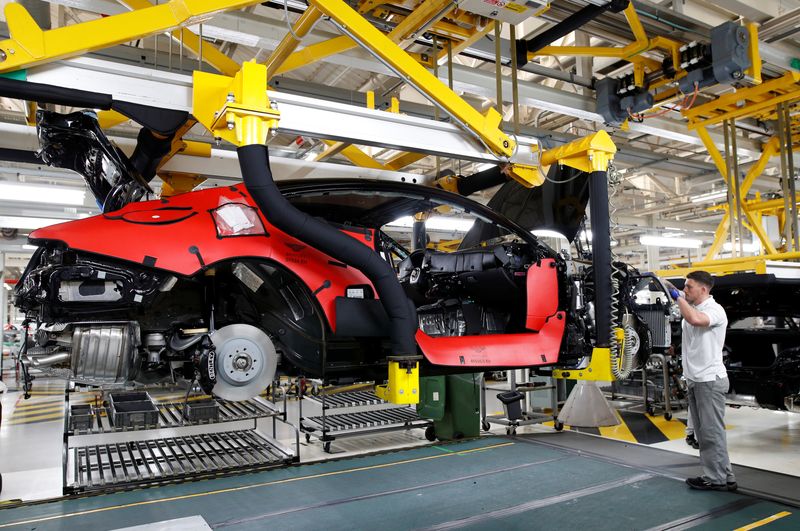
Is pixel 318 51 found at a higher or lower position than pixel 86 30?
higher

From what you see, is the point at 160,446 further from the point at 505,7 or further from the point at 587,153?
the point at 505,7

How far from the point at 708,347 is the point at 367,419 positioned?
161 inches

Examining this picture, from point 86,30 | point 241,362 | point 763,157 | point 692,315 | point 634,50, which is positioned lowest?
point 241,362

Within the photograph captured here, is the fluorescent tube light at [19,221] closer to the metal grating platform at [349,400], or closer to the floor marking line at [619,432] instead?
the metal grating platform at [349,400]

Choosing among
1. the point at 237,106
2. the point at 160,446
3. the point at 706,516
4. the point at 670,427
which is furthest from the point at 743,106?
the point at 160,446

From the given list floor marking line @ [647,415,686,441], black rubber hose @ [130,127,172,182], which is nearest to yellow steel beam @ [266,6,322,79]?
black rubber hose @ [130,127,172,182]

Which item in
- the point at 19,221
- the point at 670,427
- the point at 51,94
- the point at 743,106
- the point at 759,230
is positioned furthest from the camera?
the point at 19,221

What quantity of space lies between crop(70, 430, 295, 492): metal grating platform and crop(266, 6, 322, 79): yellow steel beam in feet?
12.8

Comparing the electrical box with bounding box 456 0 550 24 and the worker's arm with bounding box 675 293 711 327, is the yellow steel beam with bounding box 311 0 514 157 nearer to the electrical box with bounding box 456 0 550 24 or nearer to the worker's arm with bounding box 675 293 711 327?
the electrical box with bounding box 456 0 550 24

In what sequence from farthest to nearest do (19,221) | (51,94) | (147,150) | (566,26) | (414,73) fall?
(19,221)
(566,26)
(147,150)
(414,73)
(51,94)

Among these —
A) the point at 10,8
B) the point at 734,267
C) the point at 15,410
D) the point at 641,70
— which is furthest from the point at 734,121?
the point at 15,410

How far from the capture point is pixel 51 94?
7.45ft

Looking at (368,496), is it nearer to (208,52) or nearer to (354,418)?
(354,418)

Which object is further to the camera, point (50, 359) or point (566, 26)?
point (566, 26)
